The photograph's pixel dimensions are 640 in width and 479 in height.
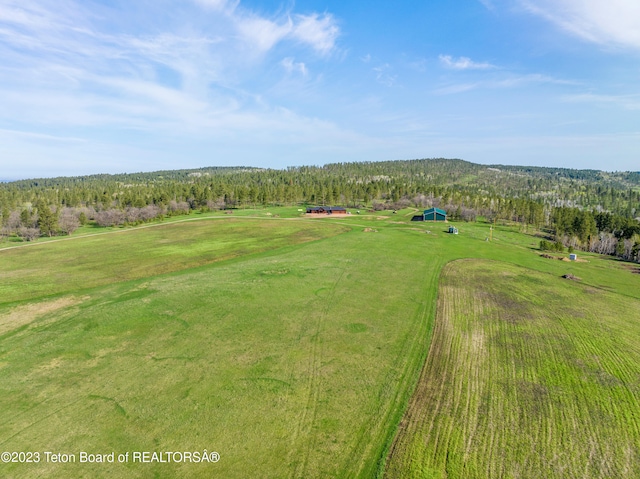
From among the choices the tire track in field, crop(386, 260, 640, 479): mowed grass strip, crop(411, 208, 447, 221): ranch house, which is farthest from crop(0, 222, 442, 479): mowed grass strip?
crop(411, 208, 447, 221): ranch house

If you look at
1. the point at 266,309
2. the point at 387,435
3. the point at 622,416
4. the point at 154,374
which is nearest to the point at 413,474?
the point at 387,435

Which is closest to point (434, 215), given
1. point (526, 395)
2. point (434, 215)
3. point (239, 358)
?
point (434, 215)

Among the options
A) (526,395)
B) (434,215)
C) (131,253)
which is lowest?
(131,253)

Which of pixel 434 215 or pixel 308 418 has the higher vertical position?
pixel 434 215

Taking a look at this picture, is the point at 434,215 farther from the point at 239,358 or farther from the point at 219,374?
the point at 219,374

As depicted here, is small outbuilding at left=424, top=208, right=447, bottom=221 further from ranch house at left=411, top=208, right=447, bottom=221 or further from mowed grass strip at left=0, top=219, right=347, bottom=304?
mowed grass strip at left=0, top=219, right=347, bottom=304

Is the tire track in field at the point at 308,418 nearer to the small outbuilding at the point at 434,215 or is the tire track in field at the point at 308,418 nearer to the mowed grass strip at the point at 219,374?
the mowed grass strip at the point at 219,374
